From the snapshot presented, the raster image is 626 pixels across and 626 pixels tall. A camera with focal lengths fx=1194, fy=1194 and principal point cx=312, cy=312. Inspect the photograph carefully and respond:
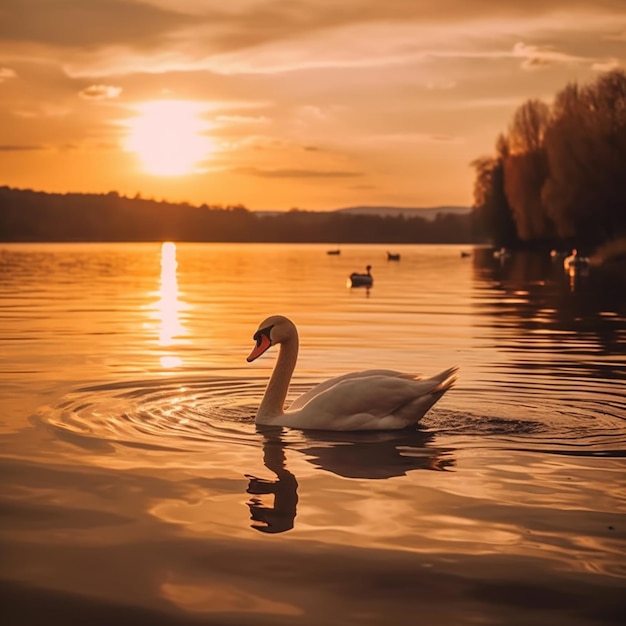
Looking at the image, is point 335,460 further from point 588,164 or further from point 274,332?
point 588,164

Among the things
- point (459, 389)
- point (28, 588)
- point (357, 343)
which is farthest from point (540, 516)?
point (357, 343)

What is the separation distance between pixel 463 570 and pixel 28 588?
7.23ft

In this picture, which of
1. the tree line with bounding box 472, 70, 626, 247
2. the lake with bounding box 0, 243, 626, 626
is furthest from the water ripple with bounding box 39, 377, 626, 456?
the tree line with bounding box 472, 70, 626, 247

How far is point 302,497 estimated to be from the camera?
311 inches

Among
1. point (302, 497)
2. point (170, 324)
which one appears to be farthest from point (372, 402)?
point (170, 324)

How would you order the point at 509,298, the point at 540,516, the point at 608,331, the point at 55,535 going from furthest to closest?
1. the point at 509,298
2. the point at 608,331
3. the point at 540,516
4. the point at 55,535

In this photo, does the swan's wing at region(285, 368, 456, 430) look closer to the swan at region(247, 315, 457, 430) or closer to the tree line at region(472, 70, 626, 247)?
the swan at region(247, 315, 457, 430)

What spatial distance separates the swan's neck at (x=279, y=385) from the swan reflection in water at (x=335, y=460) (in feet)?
0.73

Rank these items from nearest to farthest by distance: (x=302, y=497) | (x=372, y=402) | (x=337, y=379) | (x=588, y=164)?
1. (x=302, y=497)
2. (x=372, y=402)
3. (x=337, y=379)
4. (x=588, y=164)

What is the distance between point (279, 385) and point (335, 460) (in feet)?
6.95

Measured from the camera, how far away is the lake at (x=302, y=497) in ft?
18.9

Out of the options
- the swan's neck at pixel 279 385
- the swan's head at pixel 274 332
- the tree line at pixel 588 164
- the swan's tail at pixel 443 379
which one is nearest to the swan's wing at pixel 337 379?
the swan's neck at pixel 279 385

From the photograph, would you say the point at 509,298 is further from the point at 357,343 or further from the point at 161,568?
the point at 161,568

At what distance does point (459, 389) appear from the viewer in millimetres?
13602
